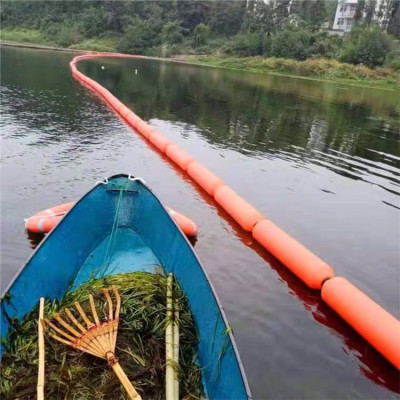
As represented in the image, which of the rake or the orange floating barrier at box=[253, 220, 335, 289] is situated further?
the orange floating barrier at box=[253, 220, 335, 289]

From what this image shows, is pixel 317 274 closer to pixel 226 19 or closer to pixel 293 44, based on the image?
pixel 293 44

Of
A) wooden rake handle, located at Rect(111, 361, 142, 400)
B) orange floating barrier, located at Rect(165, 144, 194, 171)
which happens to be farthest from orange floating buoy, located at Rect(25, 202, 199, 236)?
orange floating barrier, located at Rect(165, 144, 194, 171)

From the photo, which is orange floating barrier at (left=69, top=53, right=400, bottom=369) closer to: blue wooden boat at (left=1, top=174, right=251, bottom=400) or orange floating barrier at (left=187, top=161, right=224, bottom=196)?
orange floating barrier at (left=187, top=161, right=224, bottom=196)

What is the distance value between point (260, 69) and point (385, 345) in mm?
56506

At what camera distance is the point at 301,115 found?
86.1 feet

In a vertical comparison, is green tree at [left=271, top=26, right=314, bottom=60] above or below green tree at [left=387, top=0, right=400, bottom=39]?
below

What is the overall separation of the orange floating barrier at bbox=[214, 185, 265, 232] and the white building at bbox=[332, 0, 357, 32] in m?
79.3

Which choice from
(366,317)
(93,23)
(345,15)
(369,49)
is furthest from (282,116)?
(345,15)

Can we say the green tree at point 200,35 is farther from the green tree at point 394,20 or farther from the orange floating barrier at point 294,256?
the orange floating barrier at point 294,256

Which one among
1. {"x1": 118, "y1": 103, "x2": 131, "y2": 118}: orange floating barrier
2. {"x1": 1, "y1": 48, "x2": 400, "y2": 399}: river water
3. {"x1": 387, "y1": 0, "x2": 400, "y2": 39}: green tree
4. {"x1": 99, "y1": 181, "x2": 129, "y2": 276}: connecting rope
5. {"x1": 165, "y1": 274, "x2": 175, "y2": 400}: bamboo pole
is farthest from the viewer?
{"x1": 387, "y1": 0, "x2": 400, "y2": 39}: green tree

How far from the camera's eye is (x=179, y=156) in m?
14.6

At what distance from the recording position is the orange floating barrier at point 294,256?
7.79 m

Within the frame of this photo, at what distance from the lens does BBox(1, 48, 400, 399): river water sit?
6492 millimetres

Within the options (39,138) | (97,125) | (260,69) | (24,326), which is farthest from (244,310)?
(260,69)
